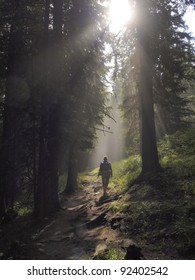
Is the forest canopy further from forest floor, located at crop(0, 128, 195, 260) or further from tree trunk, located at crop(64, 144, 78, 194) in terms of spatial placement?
tree trunk, located at crop(64, 144, 78, 194)

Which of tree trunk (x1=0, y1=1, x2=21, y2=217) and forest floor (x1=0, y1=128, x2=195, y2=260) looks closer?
forest floor (x1=0, y1=128, x2=195, y2=260)

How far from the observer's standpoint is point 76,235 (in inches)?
446

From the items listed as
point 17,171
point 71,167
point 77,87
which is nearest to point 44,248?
point 17,171

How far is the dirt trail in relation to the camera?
30.6 feet

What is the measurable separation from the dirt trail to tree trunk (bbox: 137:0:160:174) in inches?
100

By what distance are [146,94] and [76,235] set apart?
740 cm

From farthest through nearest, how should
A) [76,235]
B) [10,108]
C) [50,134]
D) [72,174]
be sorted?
[72,174]
[10,108]
[50,134]
[76,235]

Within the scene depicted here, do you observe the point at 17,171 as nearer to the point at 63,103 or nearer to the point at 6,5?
the point at 63,103

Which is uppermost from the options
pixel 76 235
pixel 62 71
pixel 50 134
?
pixel 62 71

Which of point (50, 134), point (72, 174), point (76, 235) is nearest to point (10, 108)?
point (50, 134)

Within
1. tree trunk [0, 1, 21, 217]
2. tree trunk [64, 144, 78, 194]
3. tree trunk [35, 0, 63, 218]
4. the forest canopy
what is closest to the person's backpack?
the forest canopy

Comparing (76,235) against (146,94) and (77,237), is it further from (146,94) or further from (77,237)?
(146,94)

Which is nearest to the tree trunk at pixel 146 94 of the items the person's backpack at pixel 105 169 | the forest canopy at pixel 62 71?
the forest canopy at pixel 62 71
